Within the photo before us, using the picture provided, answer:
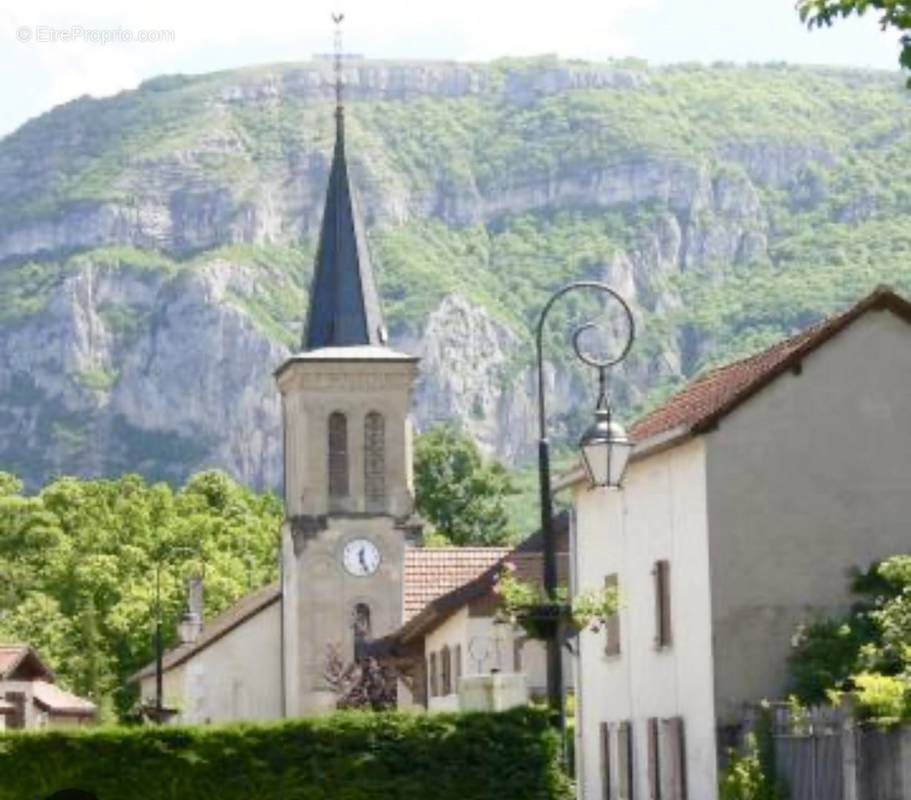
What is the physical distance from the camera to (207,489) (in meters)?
155

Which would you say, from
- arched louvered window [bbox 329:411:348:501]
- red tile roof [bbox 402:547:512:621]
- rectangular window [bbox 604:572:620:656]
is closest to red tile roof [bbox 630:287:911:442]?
rectangular window [bbox 604:572:620:656]

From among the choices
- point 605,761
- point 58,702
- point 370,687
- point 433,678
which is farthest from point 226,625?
point 605,761

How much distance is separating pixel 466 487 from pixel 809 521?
10789 cm

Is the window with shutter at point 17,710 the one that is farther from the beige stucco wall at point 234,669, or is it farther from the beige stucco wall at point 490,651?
the beige stucco wall at point 490,651

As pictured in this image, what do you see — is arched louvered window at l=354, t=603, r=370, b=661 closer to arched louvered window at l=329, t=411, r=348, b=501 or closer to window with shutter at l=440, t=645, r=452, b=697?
arched louvered window at l=329, t=411, r=348, b=501

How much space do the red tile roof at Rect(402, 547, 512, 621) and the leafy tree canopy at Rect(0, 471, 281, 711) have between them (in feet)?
63.5

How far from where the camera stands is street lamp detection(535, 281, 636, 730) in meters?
28.8

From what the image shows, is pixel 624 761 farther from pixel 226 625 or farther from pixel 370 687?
pixel 226 625

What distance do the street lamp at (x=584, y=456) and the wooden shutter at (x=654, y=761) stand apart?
1175 centimetres

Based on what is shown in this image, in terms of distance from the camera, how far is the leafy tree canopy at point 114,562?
4626 inches

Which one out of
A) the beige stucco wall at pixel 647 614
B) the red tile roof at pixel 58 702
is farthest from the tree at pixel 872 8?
the red tile roof at pixel 58 702

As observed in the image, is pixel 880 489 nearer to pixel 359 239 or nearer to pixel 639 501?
pixel 639 501

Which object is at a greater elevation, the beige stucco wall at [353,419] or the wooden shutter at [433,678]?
the beige stucco wall at [353,419]

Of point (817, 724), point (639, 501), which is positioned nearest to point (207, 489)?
point (639, 501)
